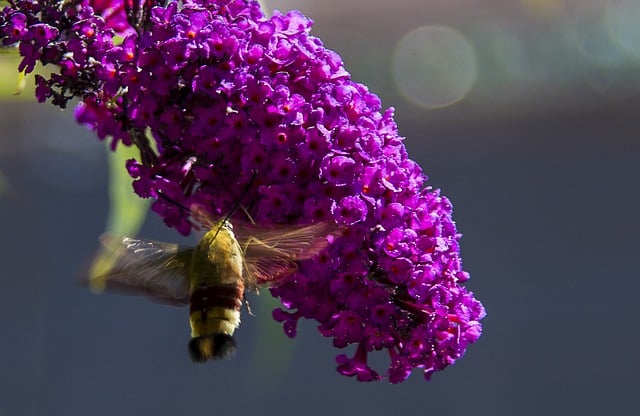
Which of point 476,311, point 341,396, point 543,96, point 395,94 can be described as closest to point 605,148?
point 543,96

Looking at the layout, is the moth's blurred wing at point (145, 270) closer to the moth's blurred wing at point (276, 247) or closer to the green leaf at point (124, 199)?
the moth's blurred wing at point (276, 247)

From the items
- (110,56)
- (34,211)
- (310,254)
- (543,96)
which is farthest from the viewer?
(543,96)

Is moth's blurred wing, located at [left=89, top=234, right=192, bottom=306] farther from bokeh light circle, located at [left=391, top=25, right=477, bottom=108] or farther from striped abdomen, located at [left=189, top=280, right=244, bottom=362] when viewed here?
bokeh light circle, located at [left=391, top=25, right=477, bottom=108]

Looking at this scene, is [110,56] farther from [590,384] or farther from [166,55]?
[590,384]

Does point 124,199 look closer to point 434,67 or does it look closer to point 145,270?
point 145,270

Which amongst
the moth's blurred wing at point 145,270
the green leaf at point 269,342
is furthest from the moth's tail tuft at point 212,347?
the green leaf at point 269,342

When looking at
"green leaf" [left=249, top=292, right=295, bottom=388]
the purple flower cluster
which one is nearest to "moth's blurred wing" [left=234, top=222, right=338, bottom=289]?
the purple flower cluster
